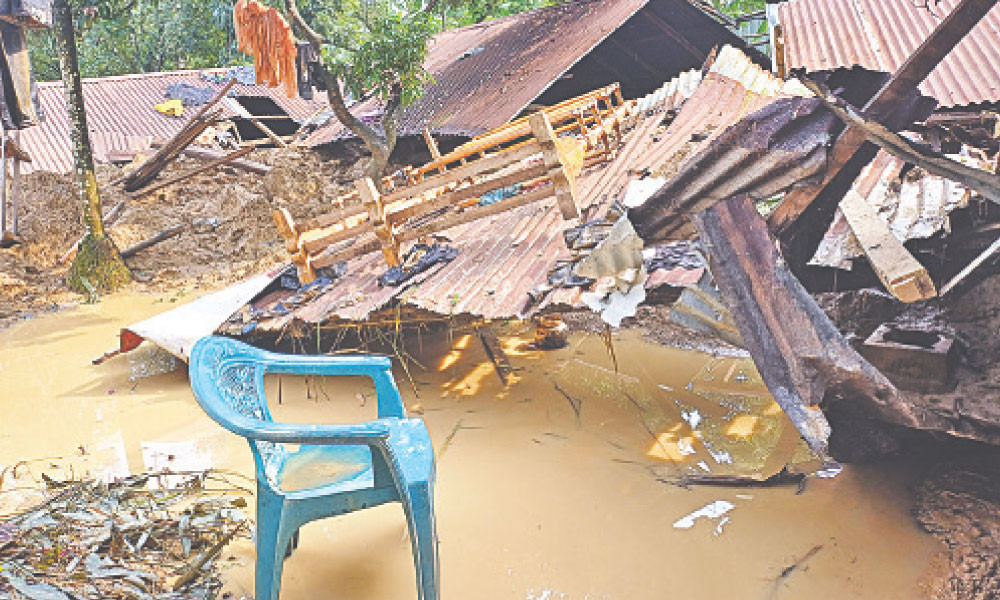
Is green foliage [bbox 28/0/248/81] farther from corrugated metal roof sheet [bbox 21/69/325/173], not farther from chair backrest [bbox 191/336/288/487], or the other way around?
chair backrest [bbox 191/336/288/487]

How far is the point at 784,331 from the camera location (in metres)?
3.19

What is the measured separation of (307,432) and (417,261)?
3.20 metres

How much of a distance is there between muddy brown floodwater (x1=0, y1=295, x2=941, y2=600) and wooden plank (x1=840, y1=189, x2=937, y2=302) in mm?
1421

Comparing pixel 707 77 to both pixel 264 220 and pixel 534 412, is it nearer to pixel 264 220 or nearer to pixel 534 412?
pixel 534 412

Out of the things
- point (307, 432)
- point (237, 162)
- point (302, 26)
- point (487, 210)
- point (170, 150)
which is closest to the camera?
point (307, 432)

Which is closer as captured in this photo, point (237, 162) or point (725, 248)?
point (725, 248)

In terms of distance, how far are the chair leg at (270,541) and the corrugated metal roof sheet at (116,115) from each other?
12.6 metres

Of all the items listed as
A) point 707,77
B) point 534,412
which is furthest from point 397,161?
point 534,412

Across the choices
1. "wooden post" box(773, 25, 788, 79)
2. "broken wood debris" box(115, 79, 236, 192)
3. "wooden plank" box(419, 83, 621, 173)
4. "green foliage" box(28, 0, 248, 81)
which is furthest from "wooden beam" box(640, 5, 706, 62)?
"green foliage" box(28, 0, 248, 81)

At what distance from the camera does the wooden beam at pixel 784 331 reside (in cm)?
307

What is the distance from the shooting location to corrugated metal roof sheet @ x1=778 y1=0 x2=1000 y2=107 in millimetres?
3309

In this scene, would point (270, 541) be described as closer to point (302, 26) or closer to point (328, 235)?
point (328, 235)

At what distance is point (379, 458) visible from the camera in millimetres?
3041

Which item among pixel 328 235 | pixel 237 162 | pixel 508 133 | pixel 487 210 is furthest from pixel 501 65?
pixel 487 210
